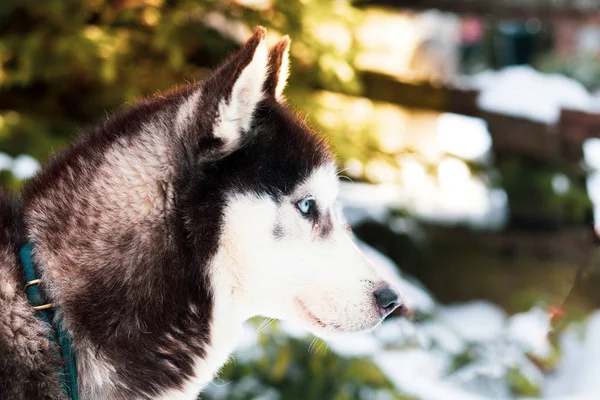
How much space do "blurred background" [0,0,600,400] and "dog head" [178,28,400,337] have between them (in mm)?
763

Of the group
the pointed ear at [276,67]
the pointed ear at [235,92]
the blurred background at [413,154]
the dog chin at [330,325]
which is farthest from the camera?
the blurred background at [413,154]

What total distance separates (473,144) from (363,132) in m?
Answer: 2.60

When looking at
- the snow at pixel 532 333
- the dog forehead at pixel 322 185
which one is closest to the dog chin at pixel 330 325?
the dog forehead at pixel 322 185

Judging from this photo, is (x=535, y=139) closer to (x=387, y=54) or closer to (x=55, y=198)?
(x=387, y=54)

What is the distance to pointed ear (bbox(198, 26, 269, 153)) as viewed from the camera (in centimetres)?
184

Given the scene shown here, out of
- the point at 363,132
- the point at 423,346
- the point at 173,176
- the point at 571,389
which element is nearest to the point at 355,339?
the point at 423,346

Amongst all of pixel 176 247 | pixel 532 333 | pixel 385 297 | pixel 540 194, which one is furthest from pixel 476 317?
pixel 176 247

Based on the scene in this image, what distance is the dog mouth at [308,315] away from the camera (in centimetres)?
202

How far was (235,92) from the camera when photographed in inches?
73.3

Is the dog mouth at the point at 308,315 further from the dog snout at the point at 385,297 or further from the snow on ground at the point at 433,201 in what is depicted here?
the snow on ground at the point at 433,201

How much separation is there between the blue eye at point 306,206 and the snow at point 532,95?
460 centimetres

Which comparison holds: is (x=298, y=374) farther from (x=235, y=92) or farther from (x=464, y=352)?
(x=235, y=92)

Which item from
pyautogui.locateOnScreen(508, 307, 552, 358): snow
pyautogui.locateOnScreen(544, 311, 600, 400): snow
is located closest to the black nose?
pyautogui.locateOnScreen(508, 307, 552, 358): snow

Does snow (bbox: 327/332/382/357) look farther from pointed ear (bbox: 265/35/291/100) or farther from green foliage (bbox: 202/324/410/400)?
pointed ear (bbox: 265/35/291/100)
